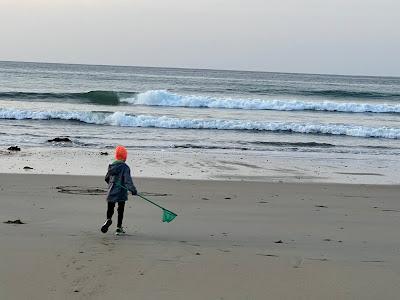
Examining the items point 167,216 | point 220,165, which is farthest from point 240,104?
point 167,216

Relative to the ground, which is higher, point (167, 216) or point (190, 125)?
point (167, 216)

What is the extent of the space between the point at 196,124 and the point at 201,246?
16.6 meters

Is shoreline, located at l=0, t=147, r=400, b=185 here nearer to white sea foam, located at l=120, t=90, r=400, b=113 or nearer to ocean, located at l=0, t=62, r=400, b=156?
ocean, located at l=0, t=62, r=400, b=156

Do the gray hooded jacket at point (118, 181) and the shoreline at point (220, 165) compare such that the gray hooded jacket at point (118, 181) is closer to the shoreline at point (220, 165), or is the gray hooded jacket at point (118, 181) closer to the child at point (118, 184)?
the child at point (118, 184)

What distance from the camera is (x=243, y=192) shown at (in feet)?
30.1

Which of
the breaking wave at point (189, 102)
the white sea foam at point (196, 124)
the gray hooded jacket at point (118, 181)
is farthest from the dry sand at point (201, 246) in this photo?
the breaking wave at point (189, 102)

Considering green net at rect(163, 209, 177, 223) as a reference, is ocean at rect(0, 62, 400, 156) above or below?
below

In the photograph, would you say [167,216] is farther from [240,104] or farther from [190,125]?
[240,104]

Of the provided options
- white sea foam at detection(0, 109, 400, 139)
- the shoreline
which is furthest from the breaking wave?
the shoreline

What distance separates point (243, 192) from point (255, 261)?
410cm

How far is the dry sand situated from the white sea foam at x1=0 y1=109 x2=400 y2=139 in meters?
12.6

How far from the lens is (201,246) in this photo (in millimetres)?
5578

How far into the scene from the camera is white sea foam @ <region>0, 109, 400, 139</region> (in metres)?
21.5

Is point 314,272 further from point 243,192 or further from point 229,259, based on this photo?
point 243,192
